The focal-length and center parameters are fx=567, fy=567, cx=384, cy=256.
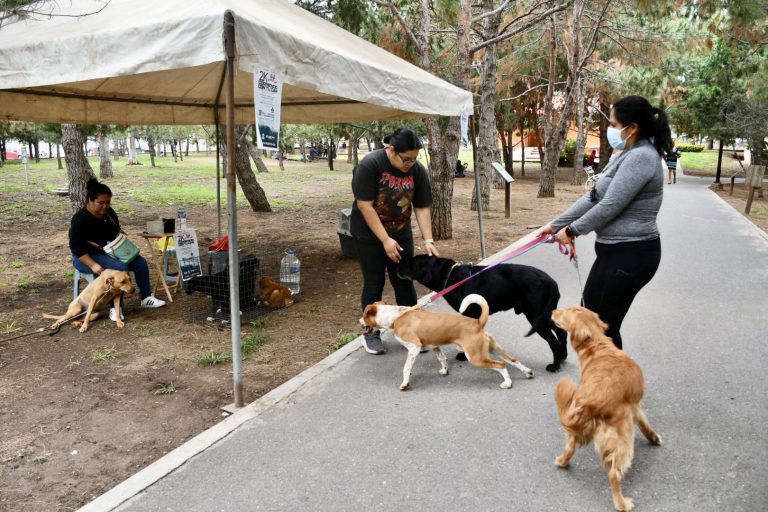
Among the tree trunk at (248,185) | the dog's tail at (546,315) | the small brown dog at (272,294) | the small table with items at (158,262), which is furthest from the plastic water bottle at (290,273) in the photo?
the tree trunk at (248,185)

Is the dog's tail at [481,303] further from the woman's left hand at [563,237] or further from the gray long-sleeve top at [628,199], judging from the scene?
the gray long-sleeve top at [628,199]

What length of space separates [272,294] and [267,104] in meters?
2.80

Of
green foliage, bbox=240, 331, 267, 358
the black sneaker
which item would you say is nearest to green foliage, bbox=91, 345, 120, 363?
green foliage, bbox=240, 331, 267, 358

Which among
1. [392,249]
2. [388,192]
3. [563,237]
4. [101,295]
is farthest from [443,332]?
[101,295]

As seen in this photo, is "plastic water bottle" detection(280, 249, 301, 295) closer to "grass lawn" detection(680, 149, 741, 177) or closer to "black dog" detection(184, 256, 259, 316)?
"black dog" detection(184, 256, 259, 316)

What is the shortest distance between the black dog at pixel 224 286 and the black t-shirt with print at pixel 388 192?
1717 millimetres

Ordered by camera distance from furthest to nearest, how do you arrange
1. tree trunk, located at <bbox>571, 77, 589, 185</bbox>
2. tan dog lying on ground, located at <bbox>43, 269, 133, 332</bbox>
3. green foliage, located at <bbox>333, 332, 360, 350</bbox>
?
tree trunk, located at <bbox>571, 77, 589, 185</bbox> < tan dog lying on ground, located at <bbox>43, 269, 133, 332</bbox> < green foliage, located at <bbox>333, 332, 360, 350</bbox>

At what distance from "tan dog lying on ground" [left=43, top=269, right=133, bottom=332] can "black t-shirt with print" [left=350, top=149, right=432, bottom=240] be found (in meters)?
2.37

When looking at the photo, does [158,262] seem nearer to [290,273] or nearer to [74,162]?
[290,273]

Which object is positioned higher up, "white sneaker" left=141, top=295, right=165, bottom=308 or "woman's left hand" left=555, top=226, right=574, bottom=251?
"woman's left hand" left=555, top=226, right=574, bottom=251

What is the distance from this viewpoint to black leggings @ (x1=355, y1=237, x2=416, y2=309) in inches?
176

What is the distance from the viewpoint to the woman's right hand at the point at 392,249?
4.22 meters

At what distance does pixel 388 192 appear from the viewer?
4.33 metres

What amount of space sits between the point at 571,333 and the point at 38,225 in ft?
39.7
